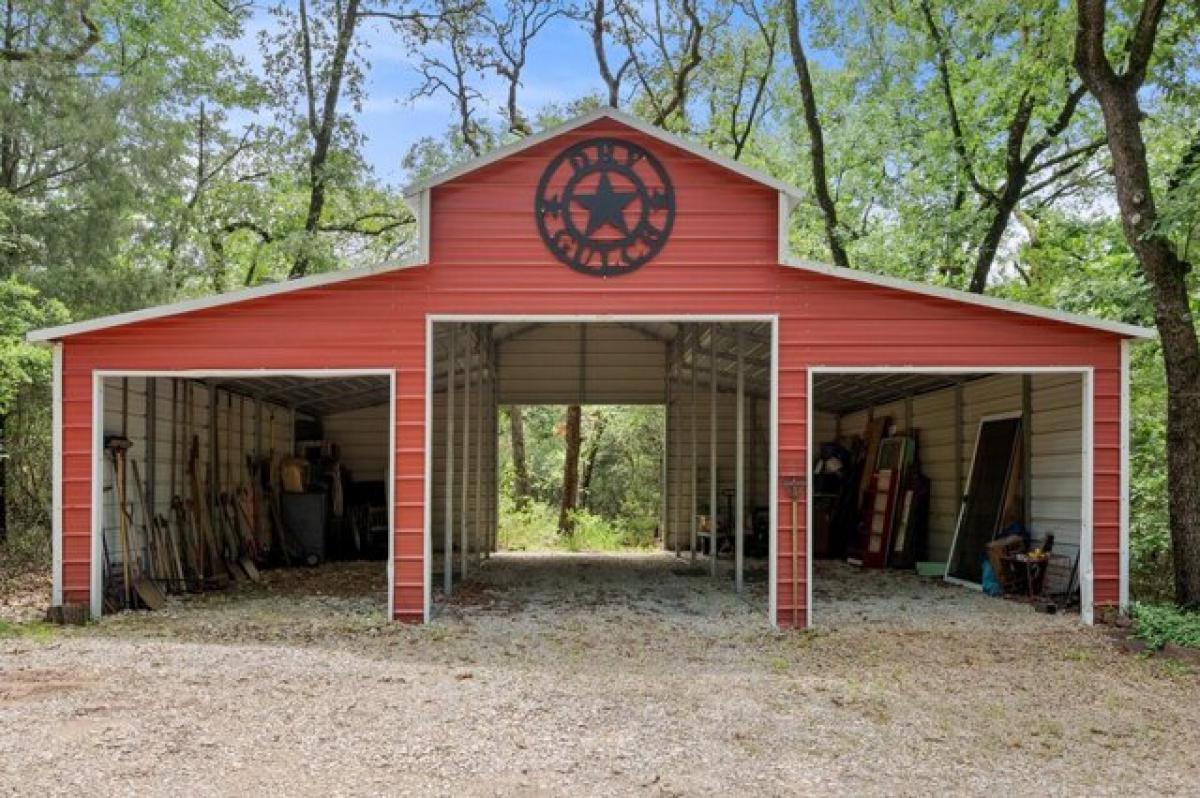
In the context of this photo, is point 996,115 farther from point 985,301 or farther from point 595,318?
point 595,318

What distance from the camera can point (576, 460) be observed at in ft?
70.8

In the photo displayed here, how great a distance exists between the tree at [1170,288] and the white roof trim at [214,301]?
590cm

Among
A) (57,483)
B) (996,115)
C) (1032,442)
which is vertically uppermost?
(996,115)

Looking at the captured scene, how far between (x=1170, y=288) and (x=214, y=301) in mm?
7705

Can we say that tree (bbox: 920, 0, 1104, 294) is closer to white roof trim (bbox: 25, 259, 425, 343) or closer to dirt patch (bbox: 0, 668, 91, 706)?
white roof trim (bbox: 25, 259, 425, 343)

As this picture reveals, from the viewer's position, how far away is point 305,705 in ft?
19.2

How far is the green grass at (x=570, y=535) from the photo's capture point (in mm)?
19336

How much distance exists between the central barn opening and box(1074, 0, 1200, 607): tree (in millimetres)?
3420

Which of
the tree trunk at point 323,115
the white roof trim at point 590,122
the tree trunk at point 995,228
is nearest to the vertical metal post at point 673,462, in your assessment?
the tree trunk at point 995,228

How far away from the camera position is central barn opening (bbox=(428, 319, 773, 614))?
1117 centimetres

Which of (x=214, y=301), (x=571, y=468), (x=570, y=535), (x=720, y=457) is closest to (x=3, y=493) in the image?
(x=214, y=301)

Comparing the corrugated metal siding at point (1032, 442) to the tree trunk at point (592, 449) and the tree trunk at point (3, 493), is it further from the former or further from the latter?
the tree trunk at point (592, 449)

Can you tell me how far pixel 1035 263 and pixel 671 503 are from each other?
22.5ft

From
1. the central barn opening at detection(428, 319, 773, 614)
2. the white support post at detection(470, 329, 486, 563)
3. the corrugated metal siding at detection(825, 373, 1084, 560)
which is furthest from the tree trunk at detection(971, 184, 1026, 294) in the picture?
the white support post at detection(470, 329, 486, 563)
